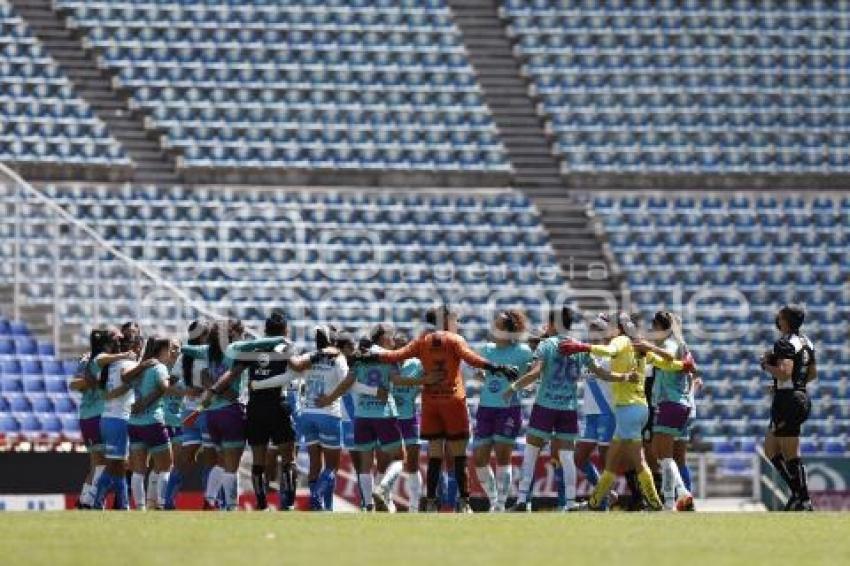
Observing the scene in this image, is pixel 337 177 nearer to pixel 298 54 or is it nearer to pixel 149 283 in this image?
pixel 298 54

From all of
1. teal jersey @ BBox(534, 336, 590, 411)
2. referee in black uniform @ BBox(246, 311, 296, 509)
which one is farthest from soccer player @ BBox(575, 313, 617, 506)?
referee in black uniform @ BBox(246, 311, 296, 509)

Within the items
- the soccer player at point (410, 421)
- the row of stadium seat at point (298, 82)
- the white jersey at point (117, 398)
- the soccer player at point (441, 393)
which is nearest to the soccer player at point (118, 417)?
the white jersey at point (117, 398)

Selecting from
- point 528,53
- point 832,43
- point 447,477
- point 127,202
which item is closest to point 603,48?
point 528,53

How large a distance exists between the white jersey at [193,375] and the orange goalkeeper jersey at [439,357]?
2.32m

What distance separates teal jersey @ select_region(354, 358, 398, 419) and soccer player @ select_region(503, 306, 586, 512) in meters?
1.36

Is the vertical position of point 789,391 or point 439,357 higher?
point 439,357

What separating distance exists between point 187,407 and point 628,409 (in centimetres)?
536

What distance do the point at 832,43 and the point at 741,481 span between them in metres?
12.3

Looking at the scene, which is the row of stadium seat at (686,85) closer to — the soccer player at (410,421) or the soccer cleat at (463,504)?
the soccer player at (410,421)

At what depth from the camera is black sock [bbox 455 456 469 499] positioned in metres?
23.9

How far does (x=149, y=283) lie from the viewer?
36.2 m

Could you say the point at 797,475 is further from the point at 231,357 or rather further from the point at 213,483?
the point at 213,483

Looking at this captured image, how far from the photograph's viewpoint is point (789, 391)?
76.6 ft

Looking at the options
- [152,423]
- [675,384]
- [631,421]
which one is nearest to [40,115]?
[152,423]
